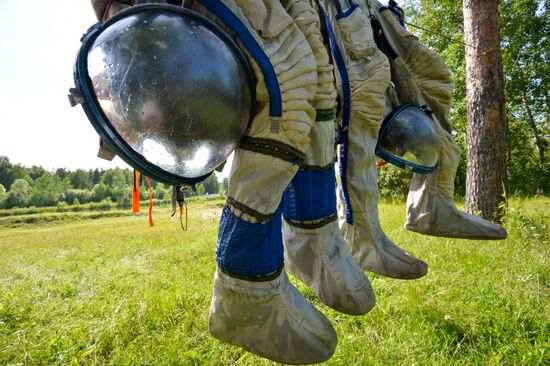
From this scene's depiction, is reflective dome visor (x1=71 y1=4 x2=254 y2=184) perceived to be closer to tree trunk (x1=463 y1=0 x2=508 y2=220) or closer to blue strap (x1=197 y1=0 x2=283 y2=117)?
blue strap (x1=197 y1=0 x2=283 y2=117)

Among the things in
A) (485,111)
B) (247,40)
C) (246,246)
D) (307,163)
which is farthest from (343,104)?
(485,111)

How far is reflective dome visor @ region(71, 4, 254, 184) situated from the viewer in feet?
2.32

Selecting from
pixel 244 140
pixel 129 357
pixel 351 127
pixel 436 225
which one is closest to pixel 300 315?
pixel 244 140

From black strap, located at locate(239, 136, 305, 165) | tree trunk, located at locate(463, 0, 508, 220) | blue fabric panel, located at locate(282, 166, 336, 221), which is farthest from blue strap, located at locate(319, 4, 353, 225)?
tree trunk, located at locate(463, 0, 508, 220)

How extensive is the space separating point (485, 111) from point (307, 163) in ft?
15.1

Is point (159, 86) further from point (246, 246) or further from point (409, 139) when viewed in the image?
point (409, 139)

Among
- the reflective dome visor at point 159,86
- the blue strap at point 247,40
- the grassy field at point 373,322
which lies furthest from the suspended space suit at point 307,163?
the grassy field at point 373,322

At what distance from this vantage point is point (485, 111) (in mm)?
4730

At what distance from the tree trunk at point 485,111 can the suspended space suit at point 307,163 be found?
3.55 m

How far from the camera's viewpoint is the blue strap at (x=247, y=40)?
83cm

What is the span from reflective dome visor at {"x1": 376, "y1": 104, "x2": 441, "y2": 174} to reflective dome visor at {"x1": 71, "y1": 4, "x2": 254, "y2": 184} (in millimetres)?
946

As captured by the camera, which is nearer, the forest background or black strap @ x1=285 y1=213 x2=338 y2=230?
black strap @ x1=285 y1=213 x2=338 y2=230

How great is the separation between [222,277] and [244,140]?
39 centimetres

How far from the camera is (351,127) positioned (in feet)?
4.44
